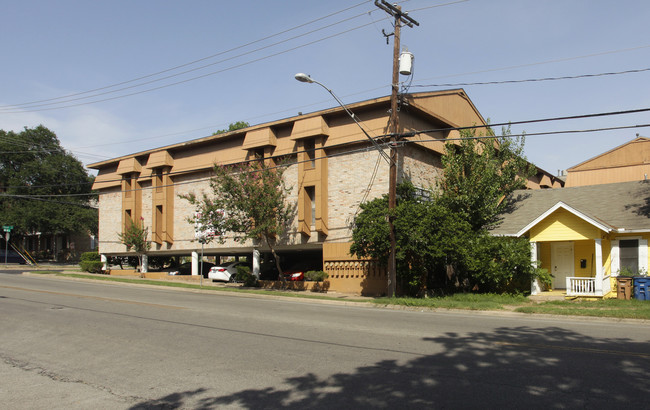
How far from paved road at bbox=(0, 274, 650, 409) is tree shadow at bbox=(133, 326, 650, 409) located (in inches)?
0.6

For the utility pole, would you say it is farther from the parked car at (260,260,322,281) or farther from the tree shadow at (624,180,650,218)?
the tree shadow at (624,180,650,218)

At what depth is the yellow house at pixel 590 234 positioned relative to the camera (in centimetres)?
1933

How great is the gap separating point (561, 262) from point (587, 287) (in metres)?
2.95

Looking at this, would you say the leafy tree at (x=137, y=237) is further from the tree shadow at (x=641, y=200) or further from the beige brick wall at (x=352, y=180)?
the tree shadow at (x=641, y=200)

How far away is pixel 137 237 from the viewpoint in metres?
34.0

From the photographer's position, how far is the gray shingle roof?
65.7 ft

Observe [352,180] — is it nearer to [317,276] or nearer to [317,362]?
[317,276]

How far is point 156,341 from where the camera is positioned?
9922 mm

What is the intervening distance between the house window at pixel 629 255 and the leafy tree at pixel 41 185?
1965 inches

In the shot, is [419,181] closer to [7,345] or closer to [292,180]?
[292,180]

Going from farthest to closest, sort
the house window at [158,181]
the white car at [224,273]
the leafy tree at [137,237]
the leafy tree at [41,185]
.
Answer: the leafy tree at [41,185] < the house window at [158,181] < the leafy tree at [137,237] < the white car at [224,273]

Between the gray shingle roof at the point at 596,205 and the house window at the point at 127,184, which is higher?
the house window at the point at 127,184

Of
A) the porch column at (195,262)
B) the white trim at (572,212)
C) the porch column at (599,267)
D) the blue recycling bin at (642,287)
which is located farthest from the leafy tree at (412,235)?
the porch column at (195,262)

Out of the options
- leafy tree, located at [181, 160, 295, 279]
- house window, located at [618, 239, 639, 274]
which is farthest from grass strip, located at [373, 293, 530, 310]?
leafy tree, located at [181, 160, 295, 279]
